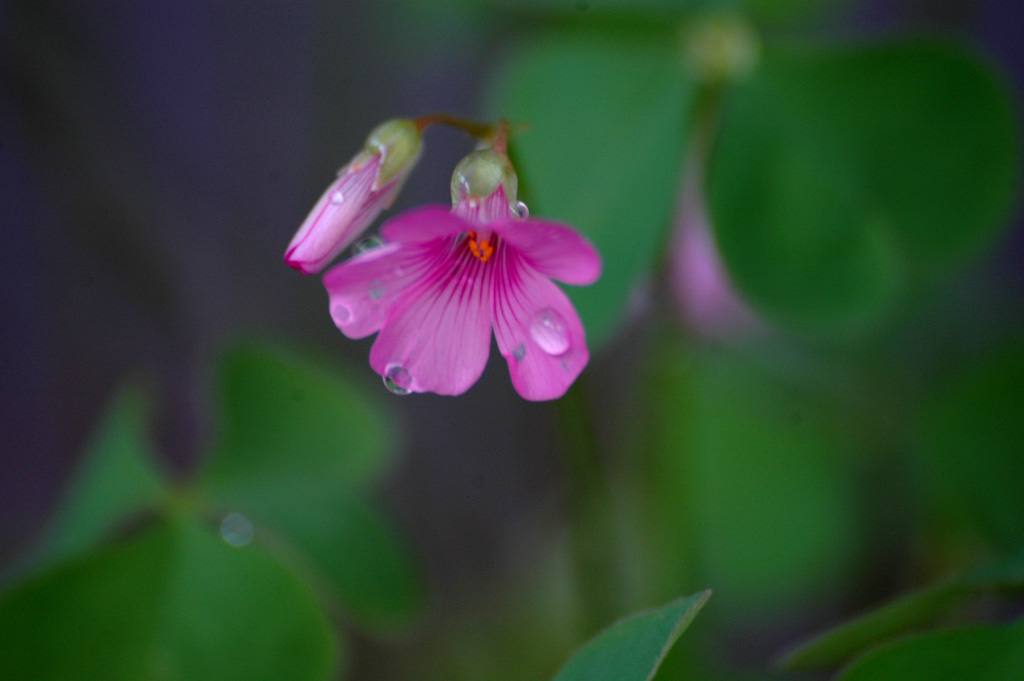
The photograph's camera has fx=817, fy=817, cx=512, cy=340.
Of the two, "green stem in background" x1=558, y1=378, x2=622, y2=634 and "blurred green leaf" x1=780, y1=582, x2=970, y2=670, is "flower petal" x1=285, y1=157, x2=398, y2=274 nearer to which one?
"green stem in background" x1=558, y1=378, x2=622, y2=634

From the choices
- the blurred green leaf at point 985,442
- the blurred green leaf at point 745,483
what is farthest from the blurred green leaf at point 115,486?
the blurred green leaf at point 985,442

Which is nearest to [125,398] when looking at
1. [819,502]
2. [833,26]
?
[819,502]

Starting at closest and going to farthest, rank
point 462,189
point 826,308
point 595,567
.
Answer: point 462,189 → point 826,308 → point 595,567

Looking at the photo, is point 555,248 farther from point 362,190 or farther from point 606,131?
point 606,131

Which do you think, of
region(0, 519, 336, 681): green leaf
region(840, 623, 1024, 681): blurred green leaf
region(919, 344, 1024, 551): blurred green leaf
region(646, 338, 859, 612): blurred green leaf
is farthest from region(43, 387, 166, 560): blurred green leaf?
region(919, 344, 1024, 551): blurred green leaf

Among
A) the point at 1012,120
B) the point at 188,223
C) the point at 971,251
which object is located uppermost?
the point at 1012,120

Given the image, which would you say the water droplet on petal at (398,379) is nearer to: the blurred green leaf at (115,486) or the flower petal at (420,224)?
the flower petal at (420,224)

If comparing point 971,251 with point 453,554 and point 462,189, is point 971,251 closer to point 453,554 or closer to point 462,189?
point 462,189
